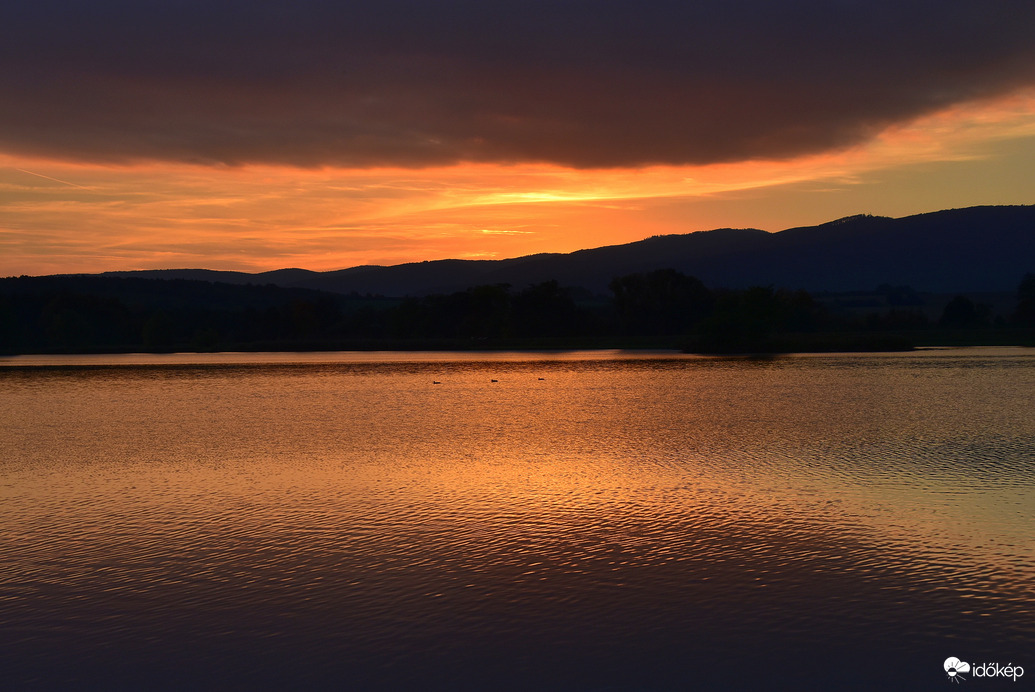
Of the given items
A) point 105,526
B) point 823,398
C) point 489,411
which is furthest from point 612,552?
point 823,398

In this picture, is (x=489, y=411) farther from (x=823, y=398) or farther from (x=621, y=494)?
(x=621, y=494)

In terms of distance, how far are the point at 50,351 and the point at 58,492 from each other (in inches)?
6884

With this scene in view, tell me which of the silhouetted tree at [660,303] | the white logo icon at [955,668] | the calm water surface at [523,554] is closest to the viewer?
the white logo icon at [955,668]

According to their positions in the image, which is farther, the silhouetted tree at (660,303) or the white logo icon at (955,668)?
the silhouetted tree at (660,303)

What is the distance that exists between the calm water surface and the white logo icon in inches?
8.4

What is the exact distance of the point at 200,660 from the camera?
47.0 feet

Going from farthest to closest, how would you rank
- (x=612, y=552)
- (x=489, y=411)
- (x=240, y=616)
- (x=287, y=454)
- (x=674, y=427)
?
1. (x=489, y=411)
2. (x=674, y=427)
3. (x=287, y=454)
4. (x=612, y=552)
5. (x=240, y=616)

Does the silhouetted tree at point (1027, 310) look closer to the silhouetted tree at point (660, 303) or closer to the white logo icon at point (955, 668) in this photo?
the silhouetted tree at point (660, 303)

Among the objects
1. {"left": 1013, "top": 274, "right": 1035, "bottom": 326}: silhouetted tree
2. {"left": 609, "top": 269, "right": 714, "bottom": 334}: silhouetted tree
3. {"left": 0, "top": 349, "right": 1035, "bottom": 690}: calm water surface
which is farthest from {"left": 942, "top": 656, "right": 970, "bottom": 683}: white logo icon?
{"left": 1013, "top": 274, "right": 1035, "bottom": 326}: silhouetted tree

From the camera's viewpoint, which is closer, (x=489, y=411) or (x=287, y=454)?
(x=287, y=454)

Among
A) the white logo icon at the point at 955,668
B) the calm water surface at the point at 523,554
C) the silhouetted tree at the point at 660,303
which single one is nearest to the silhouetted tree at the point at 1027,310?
the silhouetted tree at the point at 660,303

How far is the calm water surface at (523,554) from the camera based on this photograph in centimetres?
1415

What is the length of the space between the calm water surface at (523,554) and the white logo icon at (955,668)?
0.21m

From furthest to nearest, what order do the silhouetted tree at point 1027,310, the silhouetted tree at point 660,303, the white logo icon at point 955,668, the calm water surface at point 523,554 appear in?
1. the silhouetted tree at point 660,303
2. the silhouetted tree at point 1027,310
3. the calm water surface at point 523,554
4. the white logo icon at point 955,668
